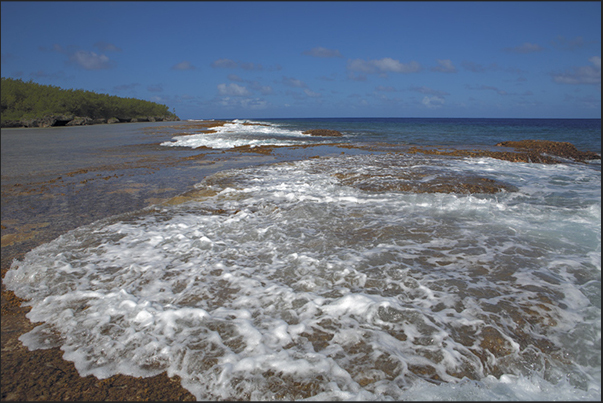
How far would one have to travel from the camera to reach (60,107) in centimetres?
4144

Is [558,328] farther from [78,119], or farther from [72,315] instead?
[78,119]

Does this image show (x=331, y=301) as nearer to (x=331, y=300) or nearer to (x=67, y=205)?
(x=331, y=300)

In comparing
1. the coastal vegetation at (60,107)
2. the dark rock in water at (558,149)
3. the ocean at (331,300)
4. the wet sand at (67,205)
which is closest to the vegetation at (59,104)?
the coastal vegetation at (60,107)

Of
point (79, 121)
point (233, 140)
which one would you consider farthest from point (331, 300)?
point (79, 121)

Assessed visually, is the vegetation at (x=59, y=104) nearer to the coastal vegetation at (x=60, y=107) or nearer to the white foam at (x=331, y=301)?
the coastal vegetation at (x=60, y=107)

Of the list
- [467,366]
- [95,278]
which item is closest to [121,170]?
[95,278]

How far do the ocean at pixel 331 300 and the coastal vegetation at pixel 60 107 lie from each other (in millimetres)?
13247

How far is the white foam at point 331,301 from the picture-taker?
250cm

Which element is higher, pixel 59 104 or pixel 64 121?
pixel 59 104

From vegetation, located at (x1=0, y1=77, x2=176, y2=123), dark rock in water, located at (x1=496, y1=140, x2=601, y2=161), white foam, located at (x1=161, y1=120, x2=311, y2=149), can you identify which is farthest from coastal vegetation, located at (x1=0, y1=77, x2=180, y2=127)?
dark rock in water, located at (x1=496, y1=140, x2=601, y2=161)

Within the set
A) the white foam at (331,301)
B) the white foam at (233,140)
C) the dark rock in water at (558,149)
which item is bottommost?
the white foam at (331,301)

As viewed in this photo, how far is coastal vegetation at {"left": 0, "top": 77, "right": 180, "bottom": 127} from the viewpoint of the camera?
68.4 feet

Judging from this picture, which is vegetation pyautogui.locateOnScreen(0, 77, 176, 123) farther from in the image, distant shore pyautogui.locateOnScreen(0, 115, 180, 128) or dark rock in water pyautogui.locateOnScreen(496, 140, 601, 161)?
dark rock in water pyautogui.locateOnScreen(496, 140, 601, 161)

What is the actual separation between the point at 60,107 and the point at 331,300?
170 ft
